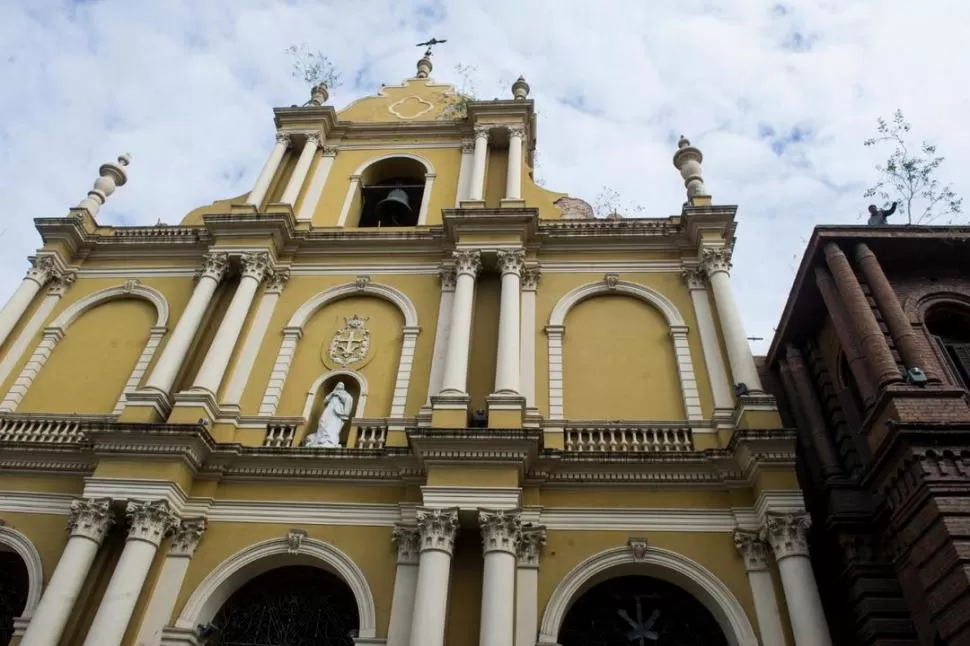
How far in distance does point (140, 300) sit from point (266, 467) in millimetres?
6415

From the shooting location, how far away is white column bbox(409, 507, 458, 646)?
32.7 feet

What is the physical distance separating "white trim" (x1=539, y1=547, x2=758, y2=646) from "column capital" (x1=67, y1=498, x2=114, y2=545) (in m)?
6.89

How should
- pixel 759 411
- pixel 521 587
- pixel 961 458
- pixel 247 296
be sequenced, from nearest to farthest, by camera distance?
pixel 961 458
pixel 521 587
pixel 759 411
pixel 247 296

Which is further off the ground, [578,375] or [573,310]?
[573,310]

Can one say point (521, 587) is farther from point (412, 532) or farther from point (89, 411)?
point (89, 411)

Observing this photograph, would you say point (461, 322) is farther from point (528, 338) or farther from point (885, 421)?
point (885, 421)

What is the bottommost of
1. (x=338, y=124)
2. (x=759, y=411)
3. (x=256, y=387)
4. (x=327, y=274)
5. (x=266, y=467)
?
(x=266, y=467)

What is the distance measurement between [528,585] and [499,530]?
100cm

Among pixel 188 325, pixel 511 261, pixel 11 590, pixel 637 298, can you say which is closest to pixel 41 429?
pixel 11 590

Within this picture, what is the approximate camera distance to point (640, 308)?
50.0 ft

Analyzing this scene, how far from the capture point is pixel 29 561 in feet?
39.5

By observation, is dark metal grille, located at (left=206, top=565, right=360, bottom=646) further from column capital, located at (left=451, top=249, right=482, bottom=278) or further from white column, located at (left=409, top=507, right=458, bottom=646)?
column capital, located at (left=451, top=249, right=482, bottom=278)

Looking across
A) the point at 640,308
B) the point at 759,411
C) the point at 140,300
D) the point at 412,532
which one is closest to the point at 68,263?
the point at 140,300

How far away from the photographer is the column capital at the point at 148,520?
11297 millimetres
